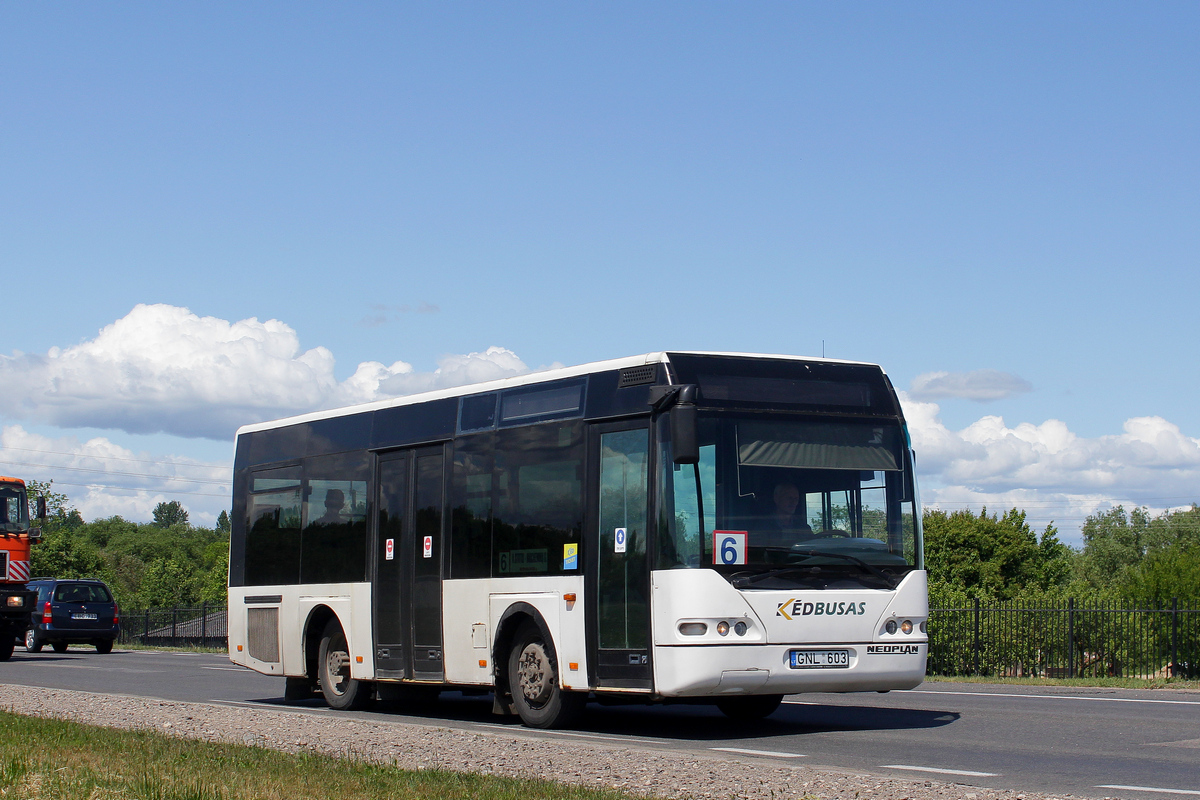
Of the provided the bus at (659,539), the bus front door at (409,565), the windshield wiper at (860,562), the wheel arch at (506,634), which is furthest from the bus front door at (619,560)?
the bus front door at (409,565)

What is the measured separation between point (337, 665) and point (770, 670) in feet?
21.1

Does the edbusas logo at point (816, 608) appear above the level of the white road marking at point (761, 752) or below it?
above

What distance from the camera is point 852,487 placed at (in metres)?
12.3

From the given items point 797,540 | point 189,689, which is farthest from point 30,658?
point 797,540

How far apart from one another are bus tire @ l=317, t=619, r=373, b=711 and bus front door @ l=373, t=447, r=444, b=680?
806mm

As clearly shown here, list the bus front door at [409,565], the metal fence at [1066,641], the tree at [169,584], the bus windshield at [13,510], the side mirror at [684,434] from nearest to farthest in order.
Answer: the side mirror at [684,434]
the bus front door at [409,565]
the metal fence at [1066,641]
the bus windshield at [13,510]
the tree at [169,584]

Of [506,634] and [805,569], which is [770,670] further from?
[506,634]

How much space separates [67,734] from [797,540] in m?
6.18

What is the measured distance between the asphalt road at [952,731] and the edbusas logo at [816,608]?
1.04 metres

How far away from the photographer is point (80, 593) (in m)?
37.5

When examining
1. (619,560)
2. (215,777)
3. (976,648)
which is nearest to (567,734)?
(619,560)

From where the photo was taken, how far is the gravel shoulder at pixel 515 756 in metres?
8.43

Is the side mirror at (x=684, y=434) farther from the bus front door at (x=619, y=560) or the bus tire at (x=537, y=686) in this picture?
the bus tire at (x=537, y=686)

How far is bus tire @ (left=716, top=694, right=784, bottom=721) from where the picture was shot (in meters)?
14.0
